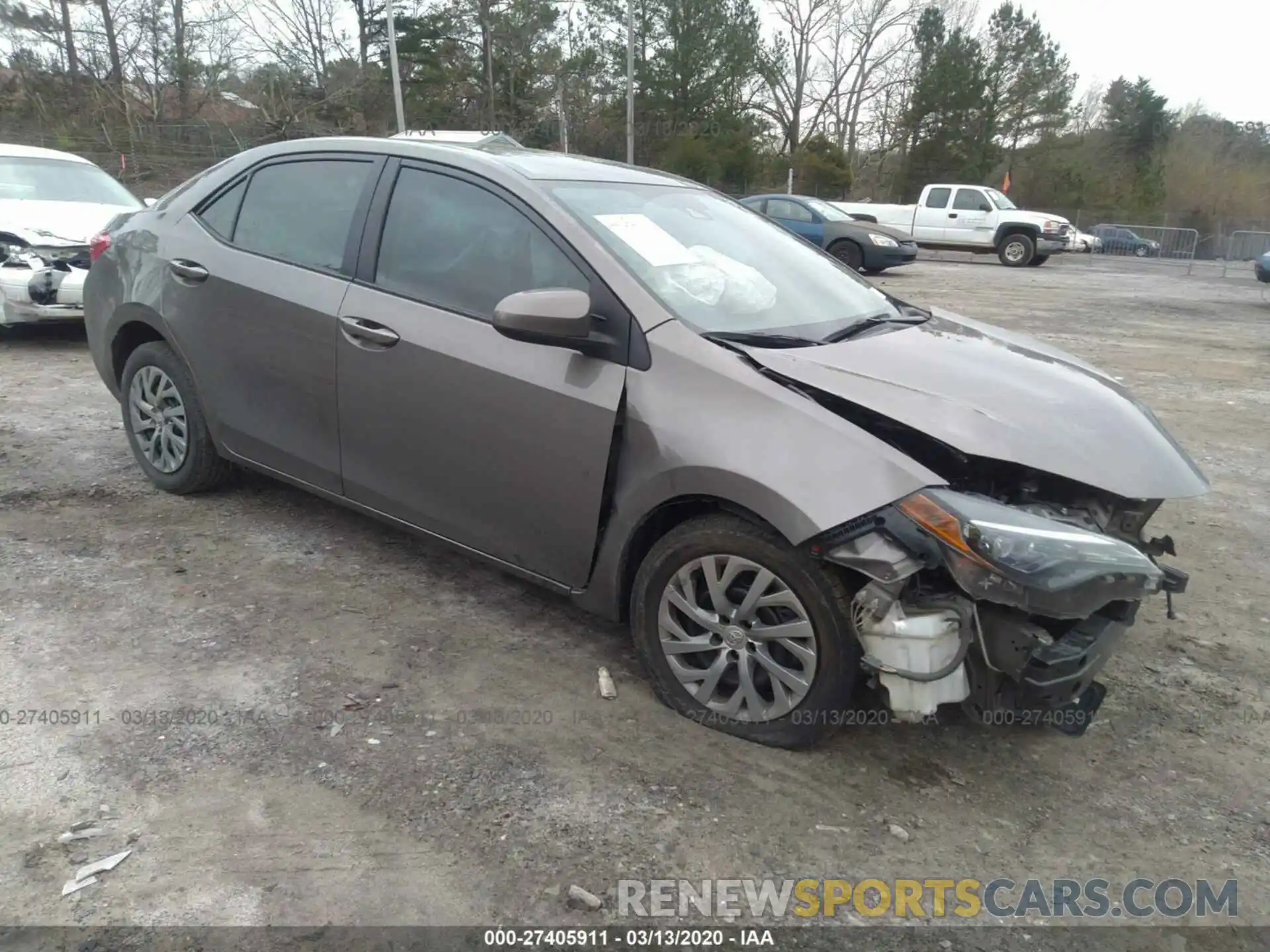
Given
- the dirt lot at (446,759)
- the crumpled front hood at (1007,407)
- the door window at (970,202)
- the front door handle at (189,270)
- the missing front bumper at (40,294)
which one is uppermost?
the door window at (970,202)

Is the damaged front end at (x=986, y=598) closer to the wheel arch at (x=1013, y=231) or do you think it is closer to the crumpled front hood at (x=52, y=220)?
the crumpled front hood at (x=52, y=220)

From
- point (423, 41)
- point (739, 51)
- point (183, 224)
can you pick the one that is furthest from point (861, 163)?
point (183, 224)

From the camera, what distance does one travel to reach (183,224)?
4.23 metres

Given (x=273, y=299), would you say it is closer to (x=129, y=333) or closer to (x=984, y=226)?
(x=129, y=333)

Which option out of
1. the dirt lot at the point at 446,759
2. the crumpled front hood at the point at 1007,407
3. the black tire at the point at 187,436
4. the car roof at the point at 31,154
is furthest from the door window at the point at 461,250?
the car roof at the point at 31,154

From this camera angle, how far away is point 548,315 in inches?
111

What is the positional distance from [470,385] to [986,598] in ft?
5.80

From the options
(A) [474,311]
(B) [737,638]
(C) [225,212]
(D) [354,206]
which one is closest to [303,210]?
(D) [354,206]

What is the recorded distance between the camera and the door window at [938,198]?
2341 centimetres

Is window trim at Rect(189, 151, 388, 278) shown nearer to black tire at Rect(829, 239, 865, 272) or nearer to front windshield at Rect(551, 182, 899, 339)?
front windshield at Rect(551, 182, 899, 339)

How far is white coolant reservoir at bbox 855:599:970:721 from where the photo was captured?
8.09 ft

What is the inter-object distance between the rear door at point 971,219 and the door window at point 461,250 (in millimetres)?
22154

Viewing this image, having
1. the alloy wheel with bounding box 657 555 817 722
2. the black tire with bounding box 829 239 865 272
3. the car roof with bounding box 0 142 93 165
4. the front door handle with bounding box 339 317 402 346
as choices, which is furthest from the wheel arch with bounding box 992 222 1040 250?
the alloy wheel with bounding box 657 555 817 722

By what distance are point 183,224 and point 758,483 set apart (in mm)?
3120
